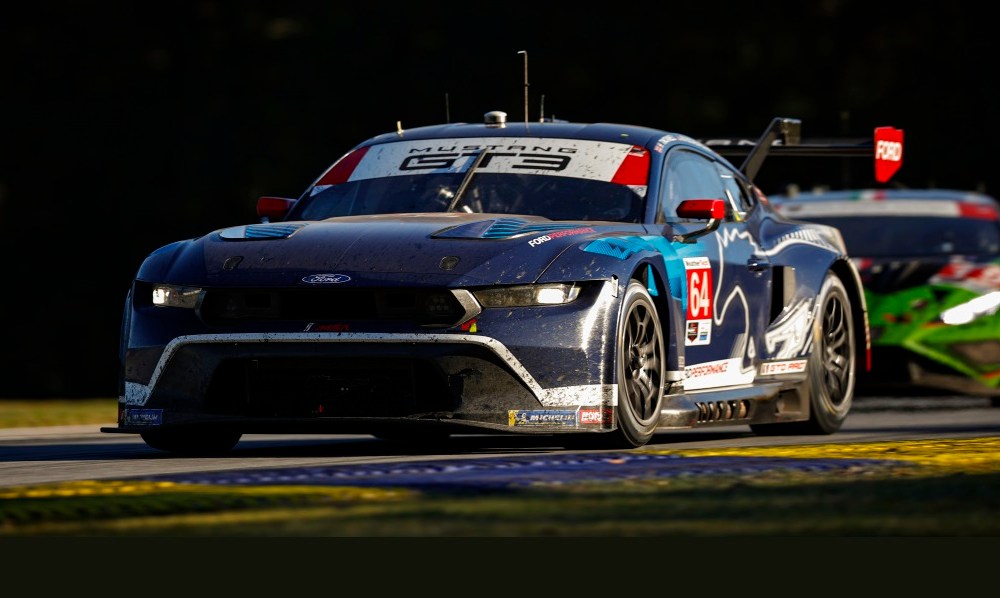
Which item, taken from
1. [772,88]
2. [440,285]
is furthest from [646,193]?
[772,88]

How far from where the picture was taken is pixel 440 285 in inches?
312

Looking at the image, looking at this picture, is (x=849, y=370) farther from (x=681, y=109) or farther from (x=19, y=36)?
(x=19, y=36)

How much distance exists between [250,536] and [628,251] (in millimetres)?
3243

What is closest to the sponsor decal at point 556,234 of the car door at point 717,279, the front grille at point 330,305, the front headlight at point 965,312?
the front grille at point 330,305

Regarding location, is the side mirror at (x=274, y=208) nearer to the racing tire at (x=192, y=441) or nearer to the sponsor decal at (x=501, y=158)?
the sponsor decal at (x=501, y=158)

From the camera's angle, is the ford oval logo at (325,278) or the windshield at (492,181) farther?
the windshield at (492,181)

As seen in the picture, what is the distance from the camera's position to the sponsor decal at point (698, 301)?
9133mm

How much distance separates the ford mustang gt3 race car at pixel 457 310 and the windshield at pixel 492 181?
0.01 metres

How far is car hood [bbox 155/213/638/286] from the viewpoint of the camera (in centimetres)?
802

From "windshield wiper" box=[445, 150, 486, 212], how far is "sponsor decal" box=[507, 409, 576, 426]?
57.2 inches

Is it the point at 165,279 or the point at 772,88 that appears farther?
the point at 772,88

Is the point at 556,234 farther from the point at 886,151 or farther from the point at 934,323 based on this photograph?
the point at 934,323

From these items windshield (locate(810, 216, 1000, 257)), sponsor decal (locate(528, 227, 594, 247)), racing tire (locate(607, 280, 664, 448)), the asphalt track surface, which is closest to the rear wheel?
racing tire (locate(607, 280, 664, 448))

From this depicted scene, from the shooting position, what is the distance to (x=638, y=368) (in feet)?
28.1
